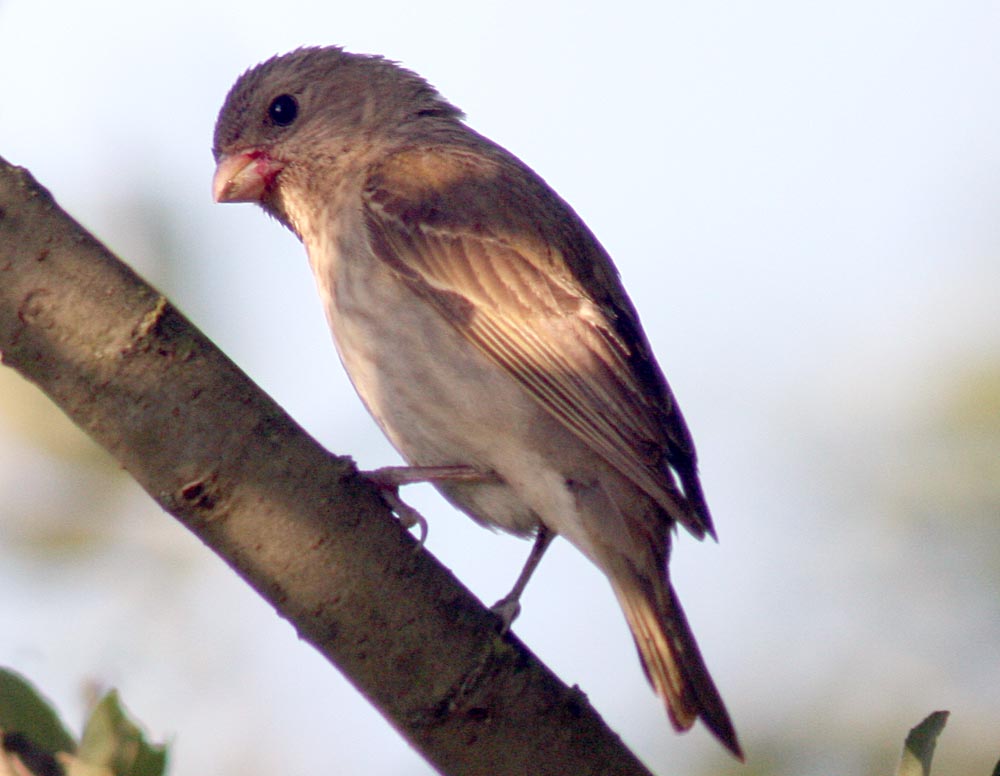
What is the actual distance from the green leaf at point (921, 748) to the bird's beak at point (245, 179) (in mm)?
4149

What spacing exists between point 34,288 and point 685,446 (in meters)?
2.45

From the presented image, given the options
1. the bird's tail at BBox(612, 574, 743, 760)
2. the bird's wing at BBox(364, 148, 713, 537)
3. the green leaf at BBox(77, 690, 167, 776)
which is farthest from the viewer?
the bird's wing at BBox(364, 148, 713, 537)

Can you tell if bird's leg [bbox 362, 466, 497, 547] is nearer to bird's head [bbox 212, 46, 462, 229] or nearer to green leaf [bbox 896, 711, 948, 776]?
bird's head [bbox 212, 46, 462, 229]

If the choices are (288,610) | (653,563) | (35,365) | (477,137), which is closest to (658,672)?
(653,563)

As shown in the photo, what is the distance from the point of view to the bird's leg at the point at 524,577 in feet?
13.2

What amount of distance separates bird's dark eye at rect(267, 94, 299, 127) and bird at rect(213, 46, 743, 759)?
51 cm

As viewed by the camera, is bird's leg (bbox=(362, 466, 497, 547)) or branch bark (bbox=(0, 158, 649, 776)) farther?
bird's leg (bbox=(362, 466, 497, 547))

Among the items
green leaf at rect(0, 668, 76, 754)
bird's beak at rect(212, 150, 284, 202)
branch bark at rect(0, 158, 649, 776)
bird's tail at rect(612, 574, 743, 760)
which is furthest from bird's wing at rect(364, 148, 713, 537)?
green leaf at rect(0, 668, 76, 754)

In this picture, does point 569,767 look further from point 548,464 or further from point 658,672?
point 548,464

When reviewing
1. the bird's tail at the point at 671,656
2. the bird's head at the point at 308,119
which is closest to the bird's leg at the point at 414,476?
the bird's tail at the point at 671,656

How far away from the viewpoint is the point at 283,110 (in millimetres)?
6180

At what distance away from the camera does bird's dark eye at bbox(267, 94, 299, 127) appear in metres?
6.14

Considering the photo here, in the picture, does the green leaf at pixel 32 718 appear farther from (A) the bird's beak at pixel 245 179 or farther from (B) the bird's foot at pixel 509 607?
(A) the bird's beak at pixel 245 179

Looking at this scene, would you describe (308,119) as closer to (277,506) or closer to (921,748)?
(277,506)
